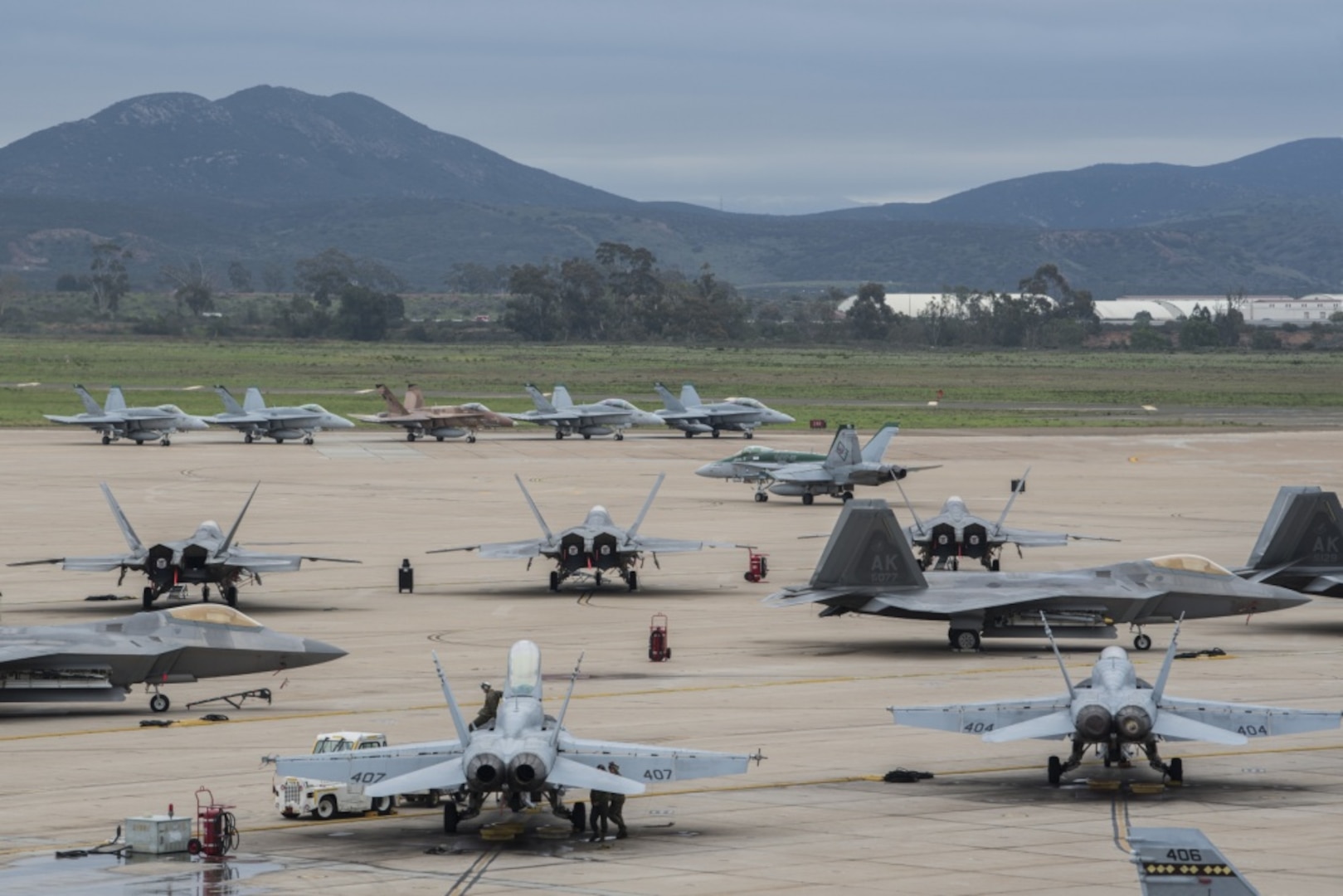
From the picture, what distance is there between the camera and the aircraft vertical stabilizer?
39656 mm

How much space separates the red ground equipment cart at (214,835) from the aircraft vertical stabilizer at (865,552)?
17164 millimetres

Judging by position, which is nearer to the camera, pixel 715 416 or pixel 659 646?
pixel 659 646

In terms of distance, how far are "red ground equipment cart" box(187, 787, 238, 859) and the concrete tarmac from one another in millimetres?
269

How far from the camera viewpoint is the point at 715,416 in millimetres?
111500

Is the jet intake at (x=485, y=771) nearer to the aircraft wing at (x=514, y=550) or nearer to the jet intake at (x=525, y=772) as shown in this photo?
the jet intake at (x=525, y=772)

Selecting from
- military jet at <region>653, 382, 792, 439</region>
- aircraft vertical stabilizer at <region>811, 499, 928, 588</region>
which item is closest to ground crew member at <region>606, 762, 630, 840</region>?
aircraft vertical stabilizer at <region>811, 499, 928, 588</region>

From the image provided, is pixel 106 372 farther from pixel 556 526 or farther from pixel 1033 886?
pixel 1033 886

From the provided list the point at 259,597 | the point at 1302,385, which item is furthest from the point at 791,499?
the point at 1302,385

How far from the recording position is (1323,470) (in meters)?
89.1

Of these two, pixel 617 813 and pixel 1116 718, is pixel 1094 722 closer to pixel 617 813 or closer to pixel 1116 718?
pixel 1116 718

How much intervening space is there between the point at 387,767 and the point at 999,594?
1851 centimetres

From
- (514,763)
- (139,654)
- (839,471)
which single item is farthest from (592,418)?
(514,763)

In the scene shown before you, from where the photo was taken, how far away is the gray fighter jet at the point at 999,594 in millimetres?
39625

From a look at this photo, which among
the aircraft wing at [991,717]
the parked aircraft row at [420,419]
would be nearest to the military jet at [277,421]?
the parked aircraft row at [420,419]
